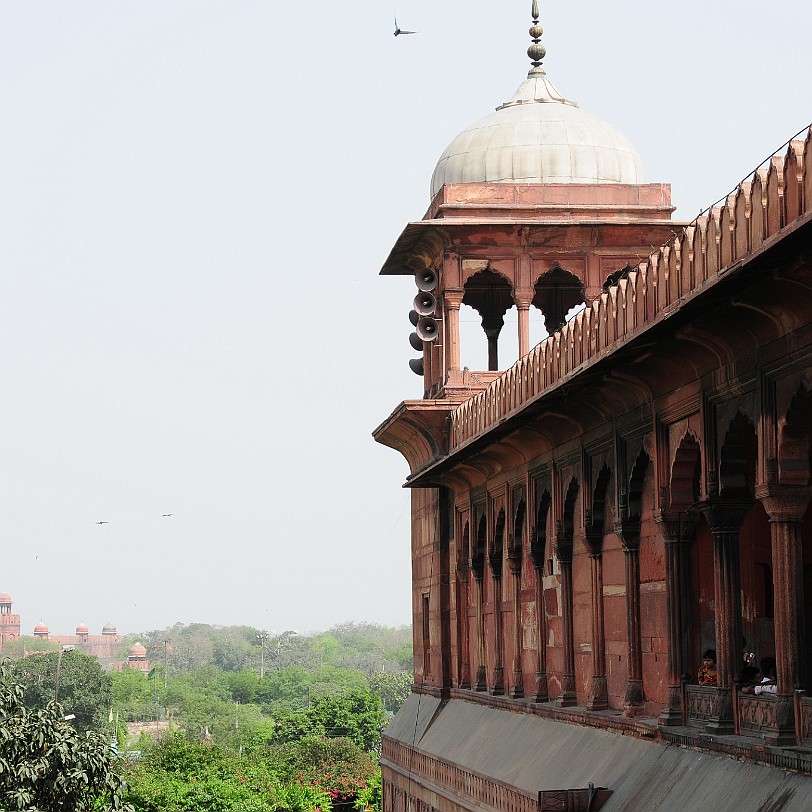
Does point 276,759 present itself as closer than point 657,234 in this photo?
No

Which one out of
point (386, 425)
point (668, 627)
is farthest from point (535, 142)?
point (668, 627)

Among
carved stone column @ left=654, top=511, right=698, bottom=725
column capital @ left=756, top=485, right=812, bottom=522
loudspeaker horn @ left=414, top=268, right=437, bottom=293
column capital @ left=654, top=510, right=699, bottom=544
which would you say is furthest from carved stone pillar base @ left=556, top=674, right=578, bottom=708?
loudspeaker horn @ left=414, top=268, right=437, bottom=293

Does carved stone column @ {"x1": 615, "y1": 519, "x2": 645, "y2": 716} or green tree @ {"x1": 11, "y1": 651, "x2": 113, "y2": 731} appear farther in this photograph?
green tree @ {"x1": 11, "y1": 651, "x2": 113, "y2": 731}

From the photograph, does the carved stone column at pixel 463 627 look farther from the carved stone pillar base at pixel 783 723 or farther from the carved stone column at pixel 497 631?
the carved stone pillar base at pixel 783 723

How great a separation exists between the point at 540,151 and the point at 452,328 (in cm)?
329

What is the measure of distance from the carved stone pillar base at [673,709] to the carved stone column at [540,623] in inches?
231

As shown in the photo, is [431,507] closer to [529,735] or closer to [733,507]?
[529,735]

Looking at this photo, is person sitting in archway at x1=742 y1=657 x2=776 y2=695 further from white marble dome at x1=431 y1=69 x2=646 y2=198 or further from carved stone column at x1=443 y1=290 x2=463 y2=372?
white marble dome at x1=431 y1=69 x2=646 y2=198

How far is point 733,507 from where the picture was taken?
47.5 feet

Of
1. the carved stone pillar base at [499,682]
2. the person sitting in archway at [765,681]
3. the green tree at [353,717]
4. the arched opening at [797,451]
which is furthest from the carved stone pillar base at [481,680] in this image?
the green tree at [353,717]

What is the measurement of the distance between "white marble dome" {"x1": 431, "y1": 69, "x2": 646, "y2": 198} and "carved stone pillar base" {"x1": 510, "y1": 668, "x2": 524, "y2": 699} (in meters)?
8.90

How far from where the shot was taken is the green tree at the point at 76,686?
97.8 meters

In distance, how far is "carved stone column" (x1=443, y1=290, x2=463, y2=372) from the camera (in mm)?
28250

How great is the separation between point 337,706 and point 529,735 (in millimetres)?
58490
